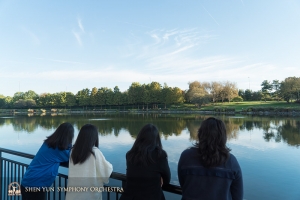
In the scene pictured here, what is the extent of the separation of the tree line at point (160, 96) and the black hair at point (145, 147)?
61.9 meters

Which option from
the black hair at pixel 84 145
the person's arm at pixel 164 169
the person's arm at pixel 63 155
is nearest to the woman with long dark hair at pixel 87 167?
the black hair at pixel 84 145

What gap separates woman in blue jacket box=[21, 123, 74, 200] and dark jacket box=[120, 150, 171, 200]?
0.94 m

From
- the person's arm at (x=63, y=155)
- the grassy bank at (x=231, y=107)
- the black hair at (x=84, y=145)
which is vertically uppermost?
the black hair at (x=84, y=145)

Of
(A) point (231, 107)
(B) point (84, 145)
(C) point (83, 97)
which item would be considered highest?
(C) point (83, 97)

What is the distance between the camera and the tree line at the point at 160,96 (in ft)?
206

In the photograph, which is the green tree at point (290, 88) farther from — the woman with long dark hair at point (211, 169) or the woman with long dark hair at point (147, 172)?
the woman with long dark hair at point (147, 172)

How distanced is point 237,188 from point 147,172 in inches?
30.4

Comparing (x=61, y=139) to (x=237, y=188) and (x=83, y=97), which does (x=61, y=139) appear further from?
(x=83, y=97)

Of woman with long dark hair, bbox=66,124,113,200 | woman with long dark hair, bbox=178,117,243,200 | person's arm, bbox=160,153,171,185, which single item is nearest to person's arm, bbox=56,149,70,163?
woman with long dark hair, bbox=66,124,113,200

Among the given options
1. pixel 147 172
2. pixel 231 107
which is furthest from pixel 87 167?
pixel 231 107

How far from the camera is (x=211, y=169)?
1.80 metres

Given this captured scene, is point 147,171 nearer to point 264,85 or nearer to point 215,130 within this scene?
point 215,130

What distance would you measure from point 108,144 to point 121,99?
6446 centimetres

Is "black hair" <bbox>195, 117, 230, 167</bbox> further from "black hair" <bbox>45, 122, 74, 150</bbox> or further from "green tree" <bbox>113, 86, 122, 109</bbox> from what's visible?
"green tree" <bbox>113, 86, 122, 109</bbox>
